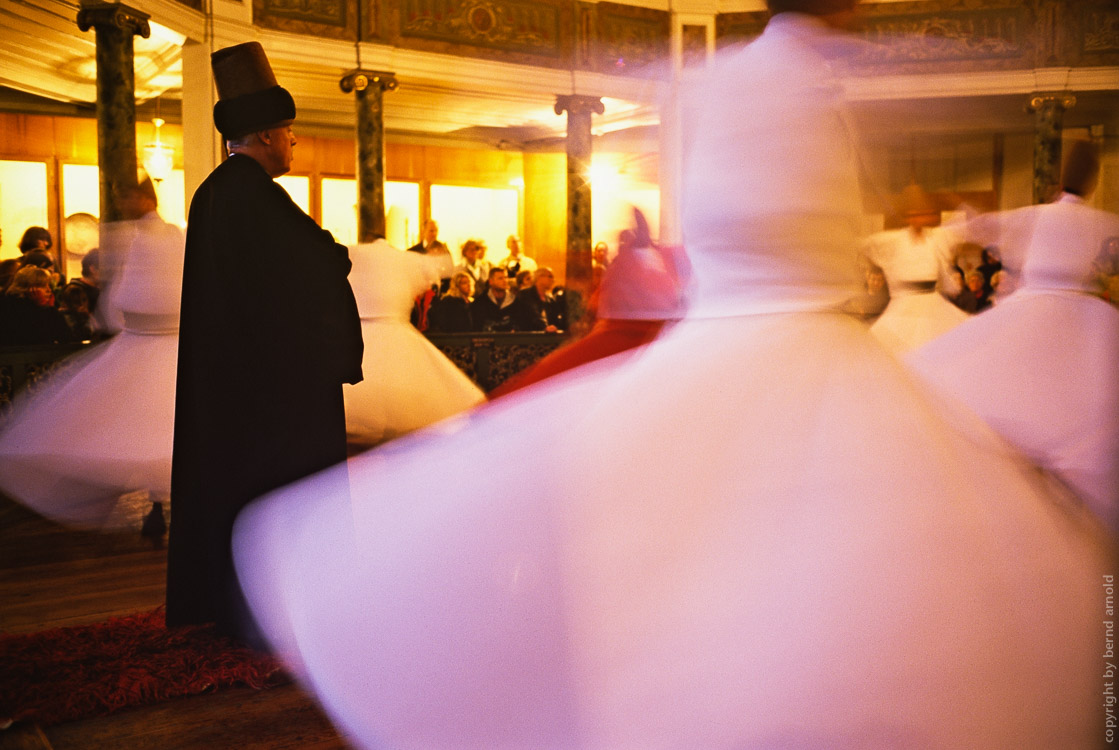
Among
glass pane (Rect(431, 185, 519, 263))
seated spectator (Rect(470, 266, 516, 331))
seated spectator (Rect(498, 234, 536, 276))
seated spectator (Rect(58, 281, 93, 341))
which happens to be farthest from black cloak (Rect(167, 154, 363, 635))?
glass pane (Rect(431, 185, 519, 263))

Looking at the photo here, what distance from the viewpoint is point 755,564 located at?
151 cm

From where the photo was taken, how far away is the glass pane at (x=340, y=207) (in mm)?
15578

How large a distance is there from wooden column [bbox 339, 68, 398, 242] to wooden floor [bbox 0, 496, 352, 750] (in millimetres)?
6294

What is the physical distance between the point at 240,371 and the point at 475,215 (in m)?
14.3

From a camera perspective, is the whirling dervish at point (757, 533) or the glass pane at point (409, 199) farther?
the glass pane at point (409, 199)

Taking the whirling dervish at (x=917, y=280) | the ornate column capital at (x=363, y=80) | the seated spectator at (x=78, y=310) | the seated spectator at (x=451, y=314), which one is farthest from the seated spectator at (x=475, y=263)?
the whirling dervish at (x=917, y=280)

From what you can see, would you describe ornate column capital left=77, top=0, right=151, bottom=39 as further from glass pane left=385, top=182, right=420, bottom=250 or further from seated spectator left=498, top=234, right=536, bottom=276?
glass pane left=385, top=182, right=420, bottom=250

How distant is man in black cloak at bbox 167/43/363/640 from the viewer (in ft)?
9.41

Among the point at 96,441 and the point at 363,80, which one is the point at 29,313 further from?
the point at 363,80

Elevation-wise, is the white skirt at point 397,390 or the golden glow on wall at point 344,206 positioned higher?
the golden glow on wall at point 344,206

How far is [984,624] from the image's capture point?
4.87ft

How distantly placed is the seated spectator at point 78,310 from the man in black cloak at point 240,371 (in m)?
4.74

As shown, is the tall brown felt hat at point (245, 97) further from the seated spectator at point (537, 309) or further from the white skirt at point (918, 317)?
the seated spectator at point (537, 309)

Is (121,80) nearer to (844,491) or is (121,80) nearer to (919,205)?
(919,205)
